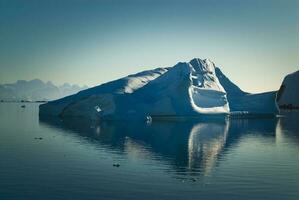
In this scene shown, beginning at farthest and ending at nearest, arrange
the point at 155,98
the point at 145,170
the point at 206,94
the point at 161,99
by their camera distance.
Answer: the point at 206,94, the point at 155,98, the point at 161,99, the point at 145,170

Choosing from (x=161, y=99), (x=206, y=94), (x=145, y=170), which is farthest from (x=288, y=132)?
(x=145, y=170)

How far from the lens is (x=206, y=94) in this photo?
88.1m

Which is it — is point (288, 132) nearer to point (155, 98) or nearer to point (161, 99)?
point (161, 99)

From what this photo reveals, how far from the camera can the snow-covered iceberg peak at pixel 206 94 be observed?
8606cm

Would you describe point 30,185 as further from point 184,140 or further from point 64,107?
point 64,107

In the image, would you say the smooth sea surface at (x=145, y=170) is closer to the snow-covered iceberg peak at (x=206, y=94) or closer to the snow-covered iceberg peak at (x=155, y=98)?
the snow-covered iceberg peak at (x=155, y=98)

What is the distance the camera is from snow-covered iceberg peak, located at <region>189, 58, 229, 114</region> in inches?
3388

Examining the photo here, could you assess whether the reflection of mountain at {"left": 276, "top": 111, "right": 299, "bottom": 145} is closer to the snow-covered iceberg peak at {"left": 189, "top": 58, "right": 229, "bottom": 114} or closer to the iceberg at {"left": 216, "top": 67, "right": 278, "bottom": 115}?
the iceberg at {"left": 216, "top": 67, "right": 278, "bottom": 115}

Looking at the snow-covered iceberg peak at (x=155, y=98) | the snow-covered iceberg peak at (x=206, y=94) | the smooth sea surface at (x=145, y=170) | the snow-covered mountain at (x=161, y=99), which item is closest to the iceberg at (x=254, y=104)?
the snow-covered mountain at (x=161, y=99)

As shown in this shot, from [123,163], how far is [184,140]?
20924 mm

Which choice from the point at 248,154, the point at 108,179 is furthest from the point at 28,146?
the point at 248,154

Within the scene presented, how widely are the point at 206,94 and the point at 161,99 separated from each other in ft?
34.7

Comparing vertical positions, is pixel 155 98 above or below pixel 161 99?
above

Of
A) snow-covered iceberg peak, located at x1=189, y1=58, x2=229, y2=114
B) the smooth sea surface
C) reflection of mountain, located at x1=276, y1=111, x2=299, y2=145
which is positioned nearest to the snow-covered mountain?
snow-covered iceberg peak, located at x1=189, y1=58, x2=229, y2=114
